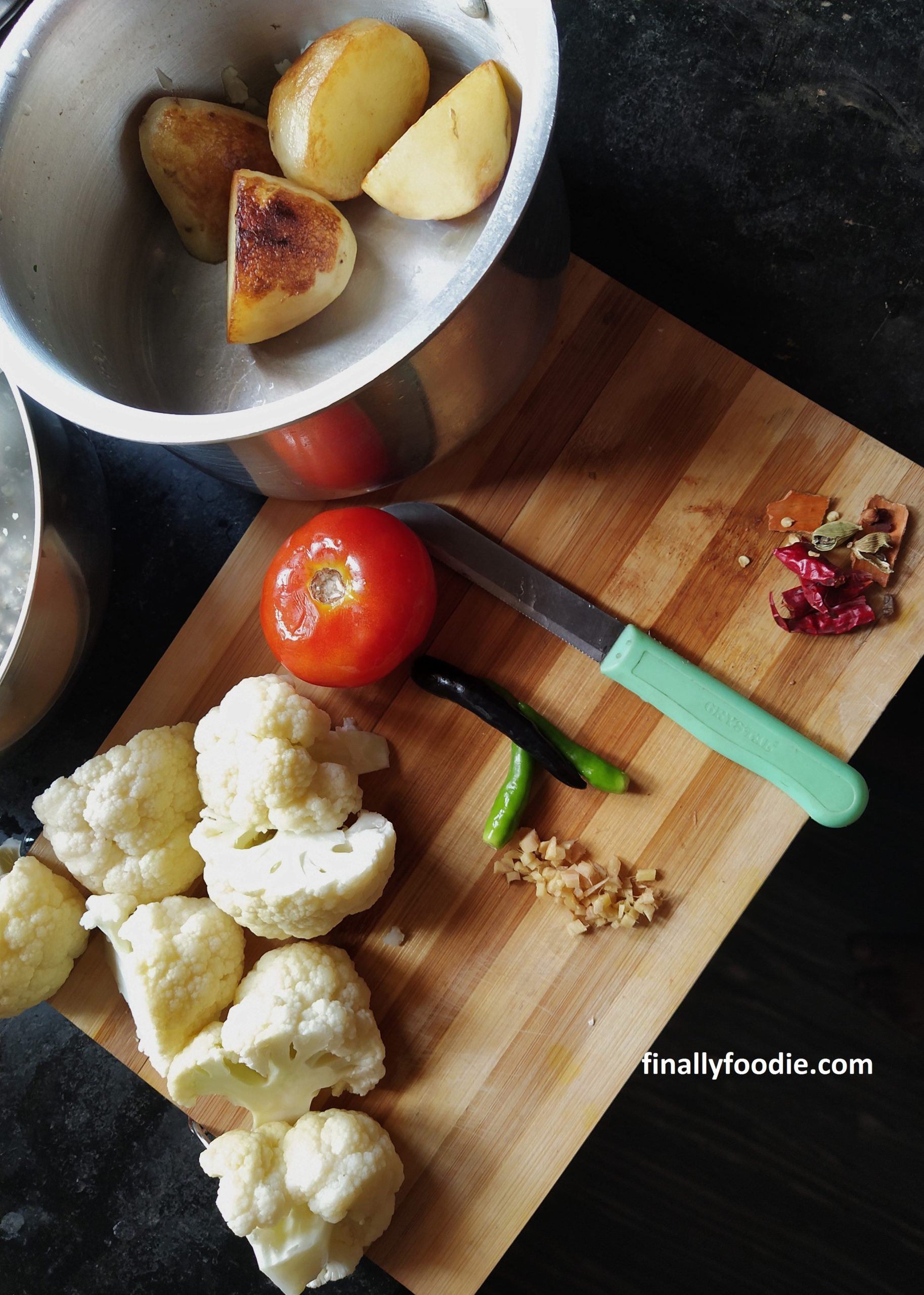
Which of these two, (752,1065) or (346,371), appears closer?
(346,371)

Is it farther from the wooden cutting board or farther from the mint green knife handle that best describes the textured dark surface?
the mint green knife handle

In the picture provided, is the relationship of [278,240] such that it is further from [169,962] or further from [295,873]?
[169,962]

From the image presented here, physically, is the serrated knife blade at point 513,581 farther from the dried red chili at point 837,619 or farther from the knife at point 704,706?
the dried red chili at point 837,619

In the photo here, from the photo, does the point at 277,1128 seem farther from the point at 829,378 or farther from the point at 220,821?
the point at 829,378

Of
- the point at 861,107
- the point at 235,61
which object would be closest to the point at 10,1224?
the point at 235,61

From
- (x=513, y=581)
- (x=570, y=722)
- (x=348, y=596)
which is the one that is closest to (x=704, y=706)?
(x=570, y=722)

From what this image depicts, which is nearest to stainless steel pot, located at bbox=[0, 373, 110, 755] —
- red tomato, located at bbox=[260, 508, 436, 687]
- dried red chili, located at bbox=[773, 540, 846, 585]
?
red tomato, located at bbox=[260, 508, 436, 687]
